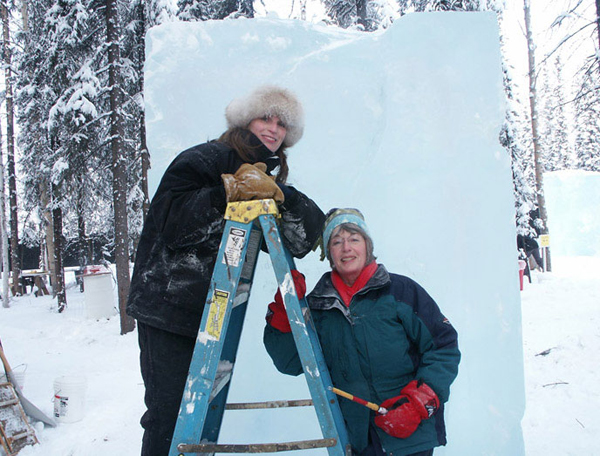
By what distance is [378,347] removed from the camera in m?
1.55

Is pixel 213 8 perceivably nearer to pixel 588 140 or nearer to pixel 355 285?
pixel 355 285

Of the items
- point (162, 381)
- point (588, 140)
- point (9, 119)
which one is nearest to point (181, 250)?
point (162, 381)

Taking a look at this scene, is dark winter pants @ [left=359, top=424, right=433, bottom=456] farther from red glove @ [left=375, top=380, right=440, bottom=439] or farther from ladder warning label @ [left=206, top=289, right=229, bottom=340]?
ladder warning label @ [left=206, top=289, right=229, bottom=340]

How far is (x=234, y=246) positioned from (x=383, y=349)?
2.24 ft

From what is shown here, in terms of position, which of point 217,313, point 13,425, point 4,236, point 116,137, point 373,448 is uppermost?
point 116,137

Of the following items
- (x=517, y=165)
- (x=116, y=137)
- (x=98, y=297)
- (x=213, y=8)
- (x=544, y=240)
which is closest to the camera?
(x=116, y=137)

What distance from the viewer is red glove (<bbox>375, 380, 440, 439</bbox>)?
1406 millimetres

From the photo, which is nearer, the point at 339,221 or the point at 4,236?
the point at 339,221

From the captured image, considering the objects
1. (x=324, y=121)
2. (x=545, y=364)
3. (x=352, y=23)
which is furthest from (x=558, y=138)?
(x=324, y=121)

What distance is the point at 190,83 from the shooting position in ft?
9.73

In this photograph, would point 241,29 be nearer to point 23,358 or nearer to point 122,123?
point 122,123

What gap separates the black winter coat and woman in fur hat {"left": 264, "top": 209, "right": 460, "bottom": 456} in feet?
0.83

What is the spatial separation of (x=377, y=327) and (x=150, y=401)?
34.4 inches

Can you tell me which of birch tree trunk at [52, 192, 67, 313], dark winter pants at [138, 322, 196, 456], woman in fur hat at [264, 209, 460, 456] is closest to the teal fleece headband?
woman in fur hat at [264, 209, 460, 456]
